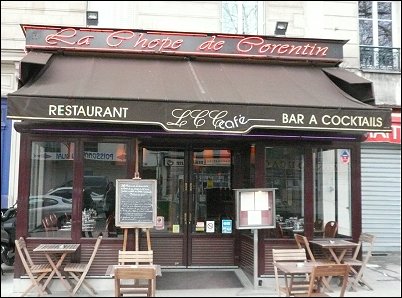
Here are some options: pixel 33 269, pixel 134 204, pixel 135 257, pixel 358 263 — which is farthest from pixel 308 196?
pixel 33 269

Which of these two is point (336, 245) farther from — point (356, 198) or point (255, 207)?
point (255, 207)

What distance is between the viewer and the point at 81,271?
670 centimetres

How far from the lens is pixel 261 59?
8234 mm

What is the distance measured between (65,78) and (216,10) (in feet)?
13.8

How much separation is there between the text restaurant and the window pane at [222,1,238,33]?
70.9 inches

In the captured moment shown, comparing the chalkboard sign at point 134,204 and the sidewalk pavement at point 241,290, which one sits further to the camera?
the chalkboard sign at point 134,204

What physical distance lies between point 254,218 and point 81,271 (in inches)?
109

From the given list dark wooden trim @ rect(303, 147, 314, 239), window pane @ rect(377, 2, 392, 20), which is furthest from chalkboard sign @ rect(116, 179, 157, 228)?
window pane @ rect(377, 2, 392, 20)

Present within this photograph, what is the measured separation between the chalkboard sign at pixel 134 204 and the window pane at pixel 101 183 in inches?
13.8

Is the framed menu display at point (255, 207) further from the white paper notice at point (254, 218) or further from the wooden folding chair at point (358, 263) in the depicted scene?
the wooden folding chair at point (358, 263)

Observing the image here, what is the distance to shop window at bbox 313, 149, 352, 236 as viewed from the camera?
308 inches

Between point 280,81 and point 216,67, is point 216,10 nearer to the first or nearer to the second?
point 216,67

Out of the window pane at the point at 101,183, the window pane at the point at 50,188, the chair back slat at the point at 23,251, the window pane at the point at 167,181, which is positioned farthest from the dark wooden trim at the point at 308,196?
the chair back slat at the point at 23,251

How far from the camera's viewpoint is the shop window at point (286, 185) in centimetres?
766
